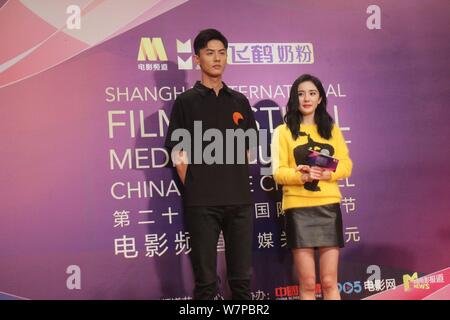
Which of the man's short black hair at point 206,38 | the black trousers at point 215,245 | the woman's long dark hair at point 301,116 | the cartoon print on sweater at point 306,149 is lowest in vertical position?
the black trousers at point 215,245

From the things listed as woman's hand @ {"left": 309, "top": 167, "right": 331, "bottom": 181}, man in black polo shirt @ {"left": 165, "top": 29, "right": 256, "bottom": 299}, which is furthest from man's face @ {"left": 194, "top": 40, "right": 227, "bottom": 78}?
woman's hand @ {"left": 309, "top": 167, "right": 331, "bottom": 181}

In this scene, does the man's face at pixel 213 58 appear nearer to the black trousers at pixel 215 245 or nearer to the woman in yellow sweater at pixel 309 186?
the woman in yellow sweater at pixel 309 186

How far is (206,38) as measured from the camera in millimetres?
3826

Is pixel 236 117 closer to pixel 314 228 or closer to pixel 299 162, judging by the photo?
pixel 299 162

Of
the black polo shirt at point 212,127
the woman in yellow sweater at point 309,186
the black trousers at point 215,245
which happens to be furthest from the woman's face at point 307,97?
the black trousers at point 215,245

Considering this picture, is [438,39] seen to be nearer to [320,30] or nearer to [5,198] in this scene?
[320,30]

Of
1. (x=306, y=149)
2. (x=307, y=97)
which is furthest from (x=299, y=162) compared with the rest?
(x=307, y=97)

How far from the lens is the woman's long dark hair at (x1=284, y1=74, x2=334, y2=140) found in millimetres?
3840

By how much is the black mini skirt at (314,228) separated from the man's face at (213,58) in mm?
993

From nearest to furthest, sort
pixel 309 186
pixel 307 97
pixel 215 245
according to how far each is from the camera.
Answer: pixel 215 245 < pixel 309 186 < pixel 307 97

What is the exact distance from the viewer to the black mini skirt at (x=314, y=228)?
146 inches

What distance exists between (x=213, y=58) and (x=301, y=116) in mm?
675

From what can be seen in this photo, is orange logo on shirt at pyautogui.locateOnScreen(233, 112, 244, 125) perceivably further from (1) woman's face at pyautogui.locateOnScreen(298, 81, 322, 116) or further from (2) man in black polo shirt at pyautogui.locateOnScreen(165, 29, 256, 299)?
(1) woman's face at pyautogui.locateOnScreen(298, 81, 322, 116)

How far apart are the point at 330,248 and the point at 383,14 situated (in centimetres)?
182
